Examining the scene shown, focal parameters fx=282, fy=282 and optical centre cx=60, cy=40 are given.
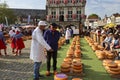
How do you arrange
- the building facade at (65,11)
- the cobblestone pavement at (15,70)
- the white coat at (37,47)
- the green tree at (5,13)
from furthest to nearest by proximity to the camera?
the green tree at (5,13) → the building facade at (65,11) → the cobblestone pavement at (15,70) → the white coat at (37,47)

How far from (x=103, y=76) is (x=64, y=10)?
61117mm

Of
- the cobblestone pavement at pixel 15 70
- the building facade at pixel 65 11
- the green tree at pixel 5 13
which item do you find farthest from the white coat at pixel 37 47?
the green tree at pixel 5 13

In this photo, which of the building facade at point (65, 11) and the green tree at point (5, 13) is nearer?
the building facade at point (65, 11)

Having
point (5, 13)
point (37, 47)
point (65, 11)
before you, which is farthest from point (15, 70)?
point (5, 13)

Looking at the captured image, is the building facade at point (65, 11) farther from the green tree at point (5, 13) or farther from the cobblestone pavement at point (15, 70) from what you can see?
the cobblestone pavement at point (15, 70)

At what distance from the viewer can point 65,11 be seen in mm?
69938

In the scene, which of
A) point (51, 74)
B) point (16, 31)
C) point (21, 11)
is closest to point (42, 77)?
point (51, 74)

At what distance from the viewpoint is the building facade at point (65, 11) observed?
224 ft

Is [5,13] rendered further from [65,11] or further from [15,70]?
[15,70]

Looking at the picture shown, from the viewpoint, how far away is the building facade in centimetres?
6812

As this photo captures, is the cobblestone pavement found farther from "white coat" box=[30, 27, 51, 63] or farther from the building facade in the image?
the building facade

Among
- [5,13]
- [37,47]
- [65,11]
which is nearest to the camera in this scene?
[37,47]

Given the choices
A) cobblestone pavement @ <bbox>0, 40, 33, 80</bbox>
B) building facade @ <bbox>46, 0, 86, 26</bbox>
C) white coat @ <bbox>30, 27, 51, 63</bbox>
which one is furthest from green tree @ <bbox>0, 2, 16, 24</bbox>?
white coat @ <bbox>30, 27, 51, 63</bbox>

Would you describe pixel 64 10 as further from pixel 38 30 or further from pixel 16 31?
pixel 38 30
